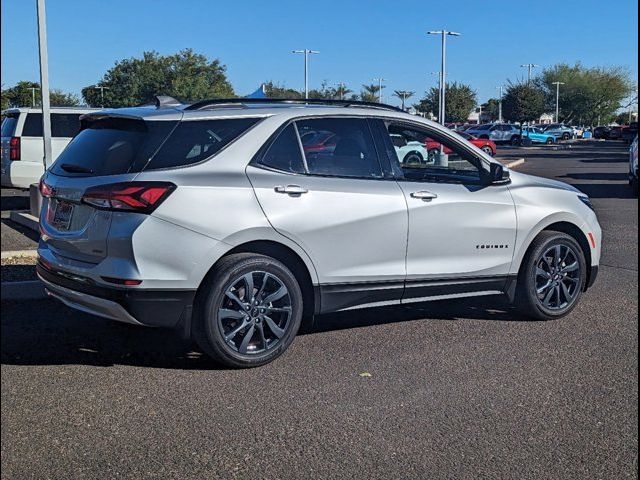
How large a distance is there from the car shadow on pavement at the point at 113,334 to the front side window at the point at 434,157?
1230 mm

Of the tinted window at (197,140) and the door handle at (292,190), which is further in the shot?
the door handle at (292,190)

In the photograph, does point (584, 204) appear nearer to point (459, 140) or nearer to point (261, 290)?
point (459, 140)

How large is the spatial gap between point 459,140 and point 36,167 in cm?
1085

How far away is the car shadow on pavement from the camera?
215 inches

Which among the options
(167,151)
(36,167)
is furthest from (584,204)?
(36,167)

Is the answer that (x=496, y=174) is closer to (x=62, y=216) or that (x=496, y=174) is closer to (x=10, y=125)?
(x=62, y=216)

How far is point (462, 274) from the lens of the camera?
6262 mm

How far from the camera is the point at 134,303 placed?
16.2 ft

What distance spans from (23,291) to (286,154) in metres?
2.95

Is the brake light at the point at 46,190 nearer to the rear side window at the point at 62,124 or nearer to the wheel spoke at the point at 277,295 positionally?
the wheel spoke at the point at 277,295

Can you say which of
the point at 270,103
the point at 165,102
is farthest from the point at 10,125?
the point at 270,103

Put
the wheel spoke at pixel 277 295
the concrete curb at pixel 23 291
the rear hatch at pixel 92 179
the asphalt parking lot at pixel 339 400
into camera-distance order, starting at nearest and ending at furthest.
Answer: the asphalt parking lot at pixel 339 400 → the rear hatch at pixel 92 179 → the wheel spoke at pixel 277 295 → the concrete curb at pixel 23 291

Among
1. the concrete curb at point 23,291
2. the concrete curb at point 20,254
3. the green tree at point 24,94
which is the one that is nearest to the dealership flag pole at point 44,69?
the concrete curb at point 20,254

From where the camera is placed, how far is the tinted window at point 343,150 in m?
5.75
